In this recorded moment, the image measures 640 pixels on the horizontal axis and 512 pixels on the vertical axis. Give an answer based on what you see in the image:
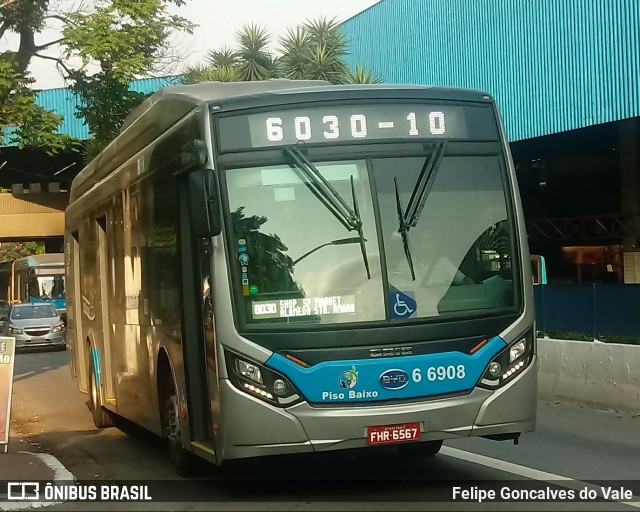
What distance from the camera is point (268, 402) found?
741 centimetres

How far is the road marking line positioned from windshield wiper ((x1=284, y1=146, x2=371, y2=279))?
225 centimetres

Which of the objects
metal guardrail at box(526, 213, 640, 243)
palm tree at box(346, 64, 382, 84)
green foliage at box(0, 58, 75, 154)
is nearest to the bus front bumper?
green foliage at box(0, 58, 75, 154)

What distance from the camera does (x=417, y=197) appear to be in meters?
7.77

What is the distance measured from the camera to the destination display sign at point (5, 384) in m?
11.6

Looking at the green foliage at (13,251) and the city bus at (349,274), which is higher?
the green foliage at (13,251)

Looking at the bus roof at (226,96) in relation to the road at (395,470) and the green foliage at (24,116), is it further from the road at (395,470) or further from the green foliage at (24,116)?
the green foliage at (24,116)

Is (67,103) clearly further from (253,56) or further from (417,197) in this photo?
(417,197)

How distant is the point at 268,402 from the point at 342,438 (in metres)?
0.56

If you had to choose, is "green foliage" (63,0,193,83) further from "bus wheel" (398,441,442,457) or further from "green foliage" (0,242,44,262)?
"green foliage" (0,242,44,262)

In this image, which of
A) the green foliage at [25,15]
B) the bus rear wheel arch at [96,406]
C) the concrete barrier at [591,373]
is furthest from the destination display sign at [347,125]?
the green foliage at [25,15]

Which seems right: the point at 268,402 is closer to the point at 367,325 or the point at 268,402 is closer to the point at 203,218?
the point at 367,325

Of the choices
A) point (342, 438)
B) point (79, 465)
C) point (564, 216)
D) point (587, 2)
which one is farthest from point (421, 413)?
point (564, 216)

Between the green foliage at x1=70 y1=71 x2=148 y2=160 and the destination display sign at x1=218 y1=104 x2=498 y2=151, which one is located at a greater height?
the green foliage at x1=70 y1=71 x2=148 y2=160

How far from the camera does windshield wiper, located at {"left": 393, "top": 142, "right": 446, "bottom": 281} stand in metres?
7.69
